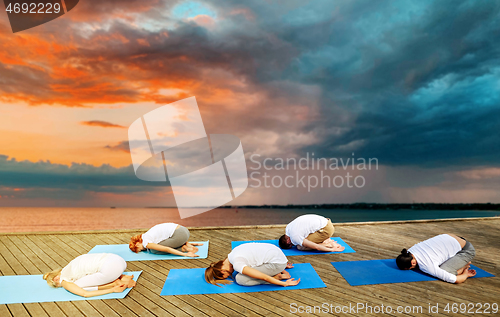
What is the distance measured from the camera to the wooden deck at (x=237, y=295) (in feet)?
8.26

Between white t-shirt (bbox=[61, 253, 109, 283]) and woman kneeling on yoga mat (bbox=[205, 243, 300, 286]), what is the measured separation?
3.57 feet

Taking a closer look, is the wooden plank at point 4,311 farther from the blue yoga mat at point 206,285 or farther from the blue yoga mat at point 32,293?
the blue yoga mat at point 206,285

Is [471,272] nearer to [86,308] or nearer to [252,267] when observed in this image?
[252,267]

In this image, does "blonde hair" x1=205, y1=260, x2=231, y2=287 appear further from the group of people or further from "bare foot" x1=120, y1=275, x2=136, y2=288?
"bare foot" x1=120, y1=275, x2=136, y2=288

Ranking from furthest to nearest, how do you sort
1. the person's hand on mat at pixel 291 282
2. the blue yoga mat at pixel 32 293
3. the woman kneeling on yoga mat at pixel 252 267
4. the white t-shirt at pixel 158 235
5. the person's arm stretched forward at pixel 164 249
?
the white t-shirt at pixel 158 235, the person's arm stretched forward at pixel 164 249, the person's hand on mat at pixel 291 282, the woman kneeling on yoga mat at pixel 252 267, the blue yoga mat at pixel 32 293

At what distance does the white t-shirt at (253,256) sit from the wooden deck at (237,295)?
290mm

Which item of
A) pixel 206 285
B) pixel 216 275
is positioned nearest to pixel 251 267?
pixel 216 275

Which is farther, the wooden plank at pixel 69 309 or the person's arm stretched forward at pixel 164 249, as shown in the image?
the person's arm stretched forward at pixel 164 249

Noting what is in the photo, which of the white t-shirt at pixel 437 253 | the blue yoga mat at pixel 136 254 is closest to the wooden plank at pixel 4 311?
the blue yoga mat at pixel 136 254

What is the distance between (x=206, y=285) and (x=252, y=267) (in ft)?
1.80

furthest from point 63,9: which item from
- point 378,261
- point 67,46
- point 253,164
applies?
point 378,261

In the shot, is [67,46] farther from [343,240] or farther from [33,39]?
[343,240]

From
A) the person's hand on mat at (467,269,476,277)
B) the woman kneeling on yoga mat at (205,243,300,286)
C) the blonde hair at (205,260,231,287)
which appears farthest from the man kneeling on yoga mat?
the person's hand on mat at (467,269,476,277)

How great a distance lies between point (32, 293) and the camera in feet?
9.27
